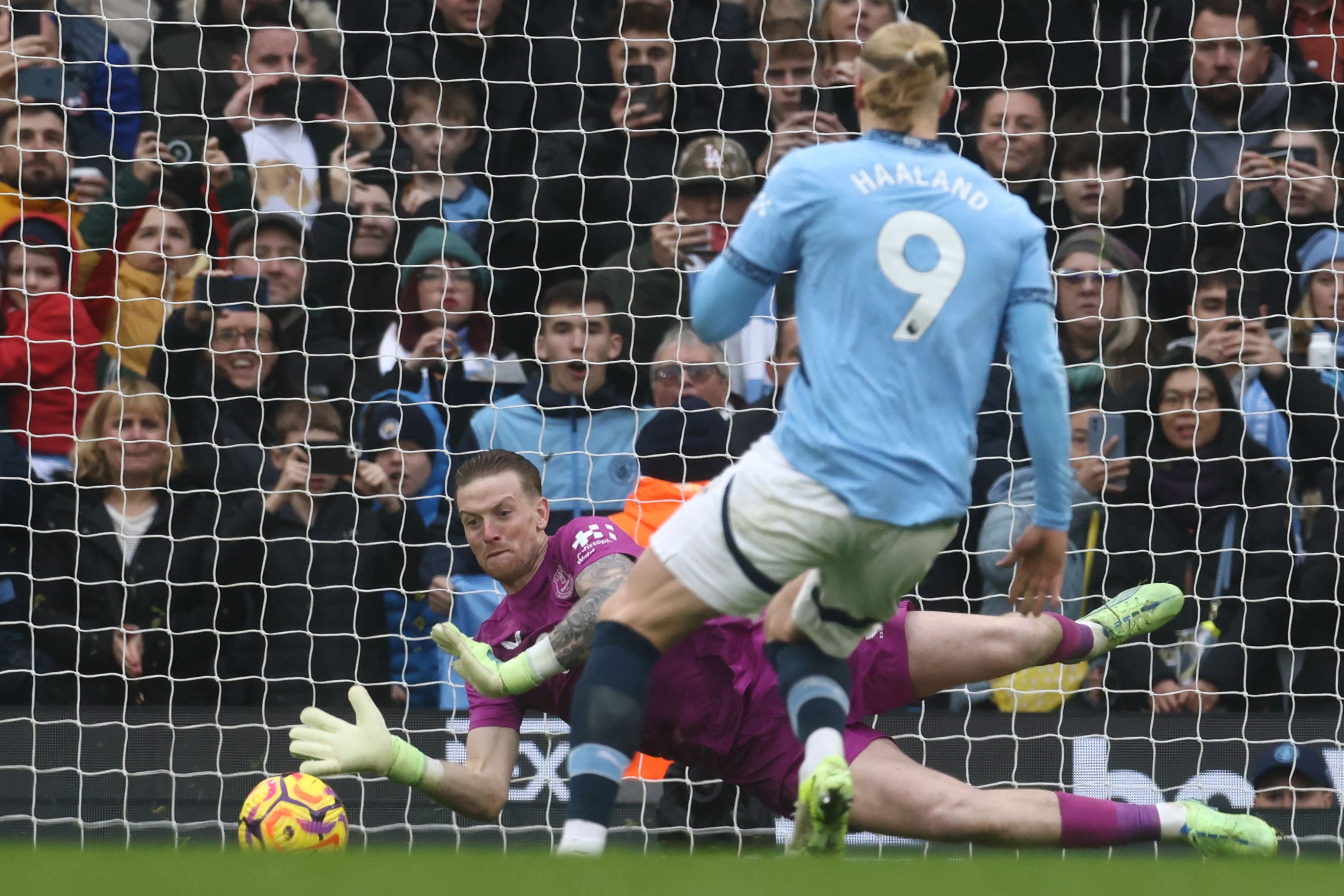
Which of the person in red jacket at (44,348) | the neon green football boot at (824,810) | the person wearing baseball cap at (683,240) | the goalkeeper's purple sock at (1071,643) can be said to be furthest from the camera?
the person wearing baseball cap at (683,240)

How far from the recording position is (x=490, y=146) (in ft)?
22.7

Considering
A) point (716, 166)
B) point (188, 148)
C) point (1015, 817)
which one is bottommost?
point (1015, 817)

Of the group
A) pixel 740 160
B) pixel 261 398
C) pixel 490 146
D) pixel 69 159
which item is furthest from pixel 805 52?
pixel 69 159

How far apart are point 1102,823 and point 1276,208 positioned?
300 centimetres

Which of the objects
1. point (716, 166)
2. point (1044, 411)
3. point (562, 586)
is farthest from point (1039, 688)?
point (1044, 411)

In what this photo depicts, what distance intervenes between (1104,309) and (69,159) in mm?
4201

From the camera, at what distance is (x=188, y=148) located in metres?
6.86

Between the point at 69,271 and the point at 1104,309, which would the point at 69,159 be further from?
the point at 1104,309

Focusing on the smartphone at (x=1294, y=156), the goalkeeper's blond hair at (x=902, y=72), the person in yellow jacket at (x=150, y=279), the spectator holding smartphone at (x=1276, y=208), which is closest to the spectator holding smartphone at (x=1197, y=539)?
the spectator holding smartphone at (x=1276, y=208)

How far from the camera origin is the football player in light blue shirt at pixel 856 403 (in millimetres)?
3262

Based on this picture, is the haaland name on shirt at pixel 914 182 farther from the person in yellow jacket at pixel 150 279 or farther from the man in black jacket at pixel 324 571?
the person in yellow jacket at pixel 150 279

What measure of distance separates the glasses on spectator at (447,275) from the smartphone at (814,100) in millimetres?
1538

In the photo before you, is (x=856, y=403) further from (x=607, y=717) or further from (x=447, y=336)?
(x=447, y=336)

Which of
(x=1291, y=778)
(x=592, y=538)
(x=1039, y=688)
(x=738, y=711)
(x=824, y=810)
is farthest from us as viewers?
(x=1039, y=688)
